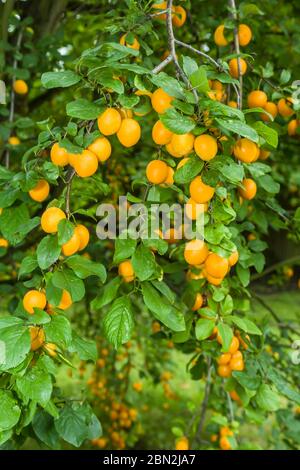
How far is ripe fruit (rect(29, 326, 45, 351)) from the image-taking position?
0.99m

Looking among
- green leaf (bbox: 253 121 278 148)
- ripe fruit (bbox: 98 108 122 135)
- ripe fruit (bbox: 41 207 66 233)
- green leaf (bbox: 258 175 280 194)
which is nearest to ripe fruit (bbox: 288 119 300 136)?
green leaf (bbox: 258 175 280 194)

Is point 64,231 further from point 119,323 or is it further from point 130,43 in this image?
point 130,43

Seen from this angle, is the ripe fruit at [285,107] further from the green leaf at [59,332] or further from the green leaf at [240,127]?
the green leaf at [59,332]

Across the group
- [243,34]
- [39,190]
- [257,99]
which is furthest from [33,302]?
[243,34]

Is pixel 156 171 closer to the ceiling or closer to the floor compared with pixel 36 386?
closer to the ceiling

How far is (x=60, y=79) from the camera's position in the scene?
0.97m

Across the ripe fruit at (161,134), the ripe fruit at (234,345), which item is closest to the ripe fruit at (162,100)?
the ripe fruit at (161,134)

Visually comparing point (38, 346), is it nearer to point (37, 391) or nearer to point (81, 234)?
point (37, 391)

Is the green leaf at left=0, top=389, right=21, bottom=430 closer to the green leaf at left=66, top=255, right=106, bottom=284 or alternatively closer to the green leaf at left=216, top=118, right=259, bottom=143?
the green leaf at left=66, top=255, right=106, bottom=284

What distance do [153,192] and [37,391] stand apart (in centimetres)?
50

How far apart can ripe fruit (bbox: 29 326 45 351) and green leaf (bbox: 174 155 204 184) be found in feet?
1.31

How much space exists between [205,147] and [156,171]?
0.18 metres

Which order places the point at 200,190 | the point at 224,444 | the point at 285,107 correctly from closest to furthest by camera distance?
1. the point at 200,190
2. the point at 285,107
3. the point at 224,444
